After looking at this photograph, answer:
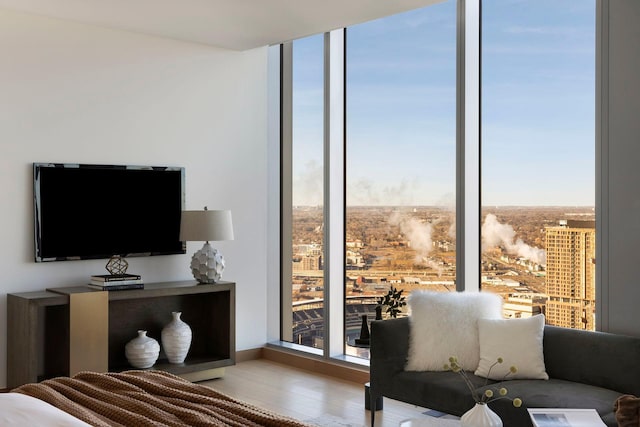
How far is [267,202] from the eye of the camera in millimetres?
6504

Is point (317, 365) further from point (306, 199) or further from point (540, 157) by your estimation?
point (540, 157)

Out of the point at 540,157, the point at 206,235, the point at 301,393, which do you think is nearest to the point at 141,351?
the point at 206,235

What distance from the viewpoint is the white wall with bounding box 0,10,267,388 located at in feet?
16.4

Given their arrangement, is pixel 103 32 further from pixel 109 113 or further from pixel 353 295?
pixel 353 295

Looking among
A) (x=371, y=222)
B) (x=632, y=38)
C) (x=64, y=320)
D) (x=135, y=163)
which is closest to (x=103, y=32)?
(x=135, y=163)

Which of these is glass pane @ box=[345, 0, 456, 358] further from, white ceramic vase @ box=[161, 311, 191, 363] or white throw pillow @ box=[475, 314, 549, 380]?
white ceramic vase @ box=[161, 311, 191, 363]

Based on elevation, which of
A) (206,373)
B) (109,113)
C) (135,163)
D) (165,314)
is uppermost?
(109,113)

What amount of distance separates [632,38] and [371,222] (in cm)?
244

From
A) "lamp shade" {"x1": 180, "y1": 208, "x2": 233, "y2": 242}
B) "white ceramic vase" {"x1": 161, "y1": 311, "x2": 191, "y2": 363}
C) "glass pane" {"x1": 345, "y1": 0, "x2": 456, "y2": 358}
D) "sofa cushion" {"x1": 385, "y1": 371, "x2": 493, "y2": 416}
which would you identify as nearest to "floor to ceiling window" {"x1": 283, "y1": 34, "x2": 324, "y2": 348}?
"glass pane" {"x1": 345, "y1": 0, "x2": 456, "y2": 358}

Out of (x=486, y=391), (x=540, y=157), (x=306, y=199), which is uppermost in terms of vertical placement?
(x=540, y=157)

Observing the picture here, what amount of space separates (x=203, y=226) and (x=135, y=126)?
0.97 metres

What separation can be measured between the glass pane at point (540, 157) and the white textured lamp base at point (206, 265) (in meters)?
2.03

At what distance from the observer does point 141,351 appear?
17.1 feet

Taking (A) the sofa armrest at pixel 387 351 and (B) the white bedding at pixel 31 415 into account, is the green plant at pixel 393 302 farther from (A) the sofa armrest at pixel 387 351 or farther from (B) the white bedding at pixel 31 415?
(B) the white bedding at pixel 31 415
